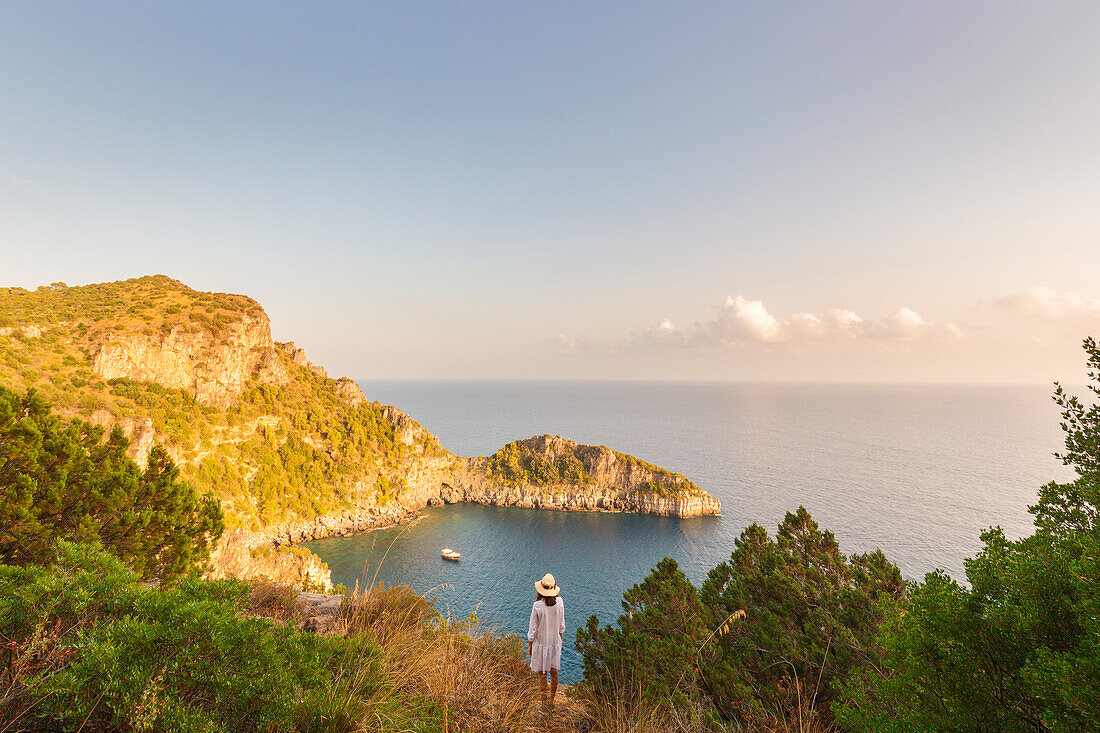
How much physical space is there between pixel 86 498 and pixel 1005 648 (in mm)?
11891

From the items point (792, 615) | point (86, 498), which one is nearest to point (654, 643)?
point (792, 615)

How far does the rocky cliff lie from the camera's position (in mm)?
45219

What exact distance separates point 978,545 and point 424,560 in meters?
67.4

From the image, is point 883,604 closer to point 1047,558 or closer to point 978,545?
point 1047,558

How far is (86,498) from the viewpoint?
691cm

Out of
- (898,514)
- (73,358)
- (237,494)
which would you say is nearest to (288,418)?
(237,494)

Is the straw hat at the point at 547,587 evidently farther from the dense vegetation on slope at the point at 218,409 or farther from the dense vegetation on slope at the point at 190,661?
the dense vegetation on slope at the point at 218,409

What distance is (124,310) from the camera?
191 ft

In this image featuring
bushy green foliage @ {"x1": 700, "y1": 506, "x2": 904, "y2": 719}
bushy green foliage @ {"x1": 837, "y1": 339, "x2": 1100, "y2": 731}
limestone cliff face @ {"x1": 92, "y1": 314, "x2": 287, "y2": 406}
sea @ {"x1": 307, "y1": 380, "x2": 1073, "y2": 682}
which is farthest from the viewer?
limestone cliff face @ {"x1": 92, "y1": 314, "x2": 287, "y2": 406}

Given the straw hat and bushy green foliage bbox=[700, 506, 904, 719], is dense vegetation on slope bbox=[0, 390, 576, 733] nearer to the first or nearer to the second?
the straw hat

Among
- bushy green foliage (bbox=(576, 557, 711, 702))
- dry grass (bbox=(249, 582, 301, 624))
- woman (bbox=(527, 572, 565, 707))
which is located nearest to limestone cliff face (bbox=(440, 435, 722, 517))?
bushy green foliage (bbox=(576, 557, 711, 702))

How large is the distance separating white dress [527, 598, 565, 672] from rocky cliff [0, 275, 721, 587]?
1475 inches

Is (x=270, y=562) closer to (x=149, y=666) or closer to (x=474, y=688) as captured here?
(x=474, y=688)

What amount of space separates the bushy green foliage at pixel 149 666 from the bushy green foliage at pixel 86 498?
4376 mm
